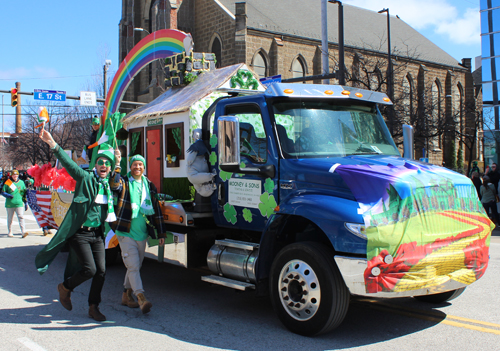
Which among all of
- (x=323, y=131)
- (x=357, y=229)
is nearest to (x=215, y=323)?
(x=357, y=229)

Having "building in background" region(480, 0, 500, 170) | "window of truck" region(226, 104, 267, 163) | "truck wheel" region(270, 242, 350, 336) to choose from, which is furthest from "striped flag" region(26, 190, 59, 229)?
"building in background" region(480, 0, 500, 170)

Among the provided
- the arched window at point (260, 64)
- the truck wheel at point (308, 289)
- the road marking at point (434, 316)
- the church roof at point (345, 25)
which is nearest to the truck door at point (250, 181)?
the truck wheel at point (308, 289)

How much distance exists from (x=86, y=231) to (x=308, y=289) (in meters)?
2.58

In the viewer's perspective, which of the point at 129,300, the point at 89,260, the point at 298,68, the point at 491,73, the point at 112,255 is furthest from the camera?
the point at 298,68

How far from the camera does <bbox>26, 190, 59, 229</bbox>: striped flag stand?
388 inches

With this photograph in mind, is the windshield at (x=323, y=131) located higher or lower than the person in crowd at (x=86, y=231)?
higher

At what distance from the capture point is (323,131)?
225 inches

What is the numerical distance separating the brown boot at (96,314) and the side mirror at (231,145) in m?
2.18

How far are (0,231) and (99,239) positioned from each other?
33.8 ft

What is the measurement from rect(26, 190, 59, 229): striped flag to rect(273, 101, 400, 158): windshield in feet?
19.2

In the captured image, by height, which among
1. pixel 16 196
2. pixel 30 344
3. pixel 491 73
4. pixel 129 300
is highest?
pixel 491 73

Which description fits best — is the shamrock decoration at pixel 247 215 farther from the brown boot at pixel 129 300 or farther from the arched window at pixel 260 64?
the arched window at pixel 260 64

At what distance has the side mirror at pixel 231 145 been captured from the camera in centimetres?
546

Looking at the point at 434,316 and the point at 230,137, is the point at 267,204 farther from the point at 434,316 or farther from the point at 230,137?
the point at 434,316
